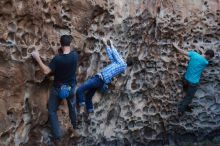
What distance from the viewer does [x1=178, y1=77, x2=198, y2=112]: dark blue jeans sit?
8.09 metres

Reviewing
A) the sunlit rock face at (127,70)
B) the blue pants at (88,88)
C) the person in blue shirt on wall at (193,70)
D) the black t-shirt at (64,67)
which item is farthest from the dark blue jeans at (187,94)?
the black t-shirt at (64,67)

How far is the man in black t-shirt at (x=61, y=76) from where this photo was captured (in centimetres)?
611

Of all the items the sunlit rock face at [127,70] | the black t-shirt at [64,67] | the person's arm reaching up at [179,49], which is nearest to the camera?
the black t-shirt at [64,67]

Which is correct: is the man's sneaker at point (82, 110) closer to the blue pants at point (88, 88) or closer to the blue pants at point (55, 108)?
the blue pants at point (88, 88)

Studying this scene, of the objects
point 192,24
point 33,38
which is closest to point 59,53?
point 33,38

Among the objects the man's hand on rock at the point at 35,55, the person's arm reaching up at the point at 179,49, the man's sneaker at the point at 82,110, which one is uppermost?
the person's arm reaching up at the point at 179,49

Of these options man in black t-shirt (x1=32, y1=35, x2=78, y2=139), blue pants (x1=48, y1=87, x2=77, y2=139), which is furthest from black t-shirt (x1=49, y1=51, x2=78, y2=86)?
blue pants (x1=48, y1=87, x2=77, y2=139)

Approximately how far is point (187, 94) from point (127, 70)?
1.02 metres

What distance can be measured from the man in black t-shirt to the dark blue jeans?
7.41 feet

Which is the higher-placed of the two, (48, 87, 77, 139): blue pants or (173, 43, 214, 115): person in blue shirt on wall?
(173, 43, 214, 115): person in blue shirt on wall

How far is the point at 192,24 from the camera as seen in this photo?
855cm

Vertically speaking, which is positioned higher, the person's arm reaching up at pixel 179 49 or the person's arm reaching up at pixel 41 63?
the person's arm reaching up at pixel 179 49

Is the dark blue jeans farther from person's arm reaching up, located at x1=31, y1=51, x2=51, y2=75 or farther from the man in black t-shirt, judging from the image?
person's arm reaching up, located at x1=31, y1=51, x2=51, y2=75

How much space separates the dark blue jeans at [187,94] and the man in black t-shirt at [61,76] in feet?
7.41
